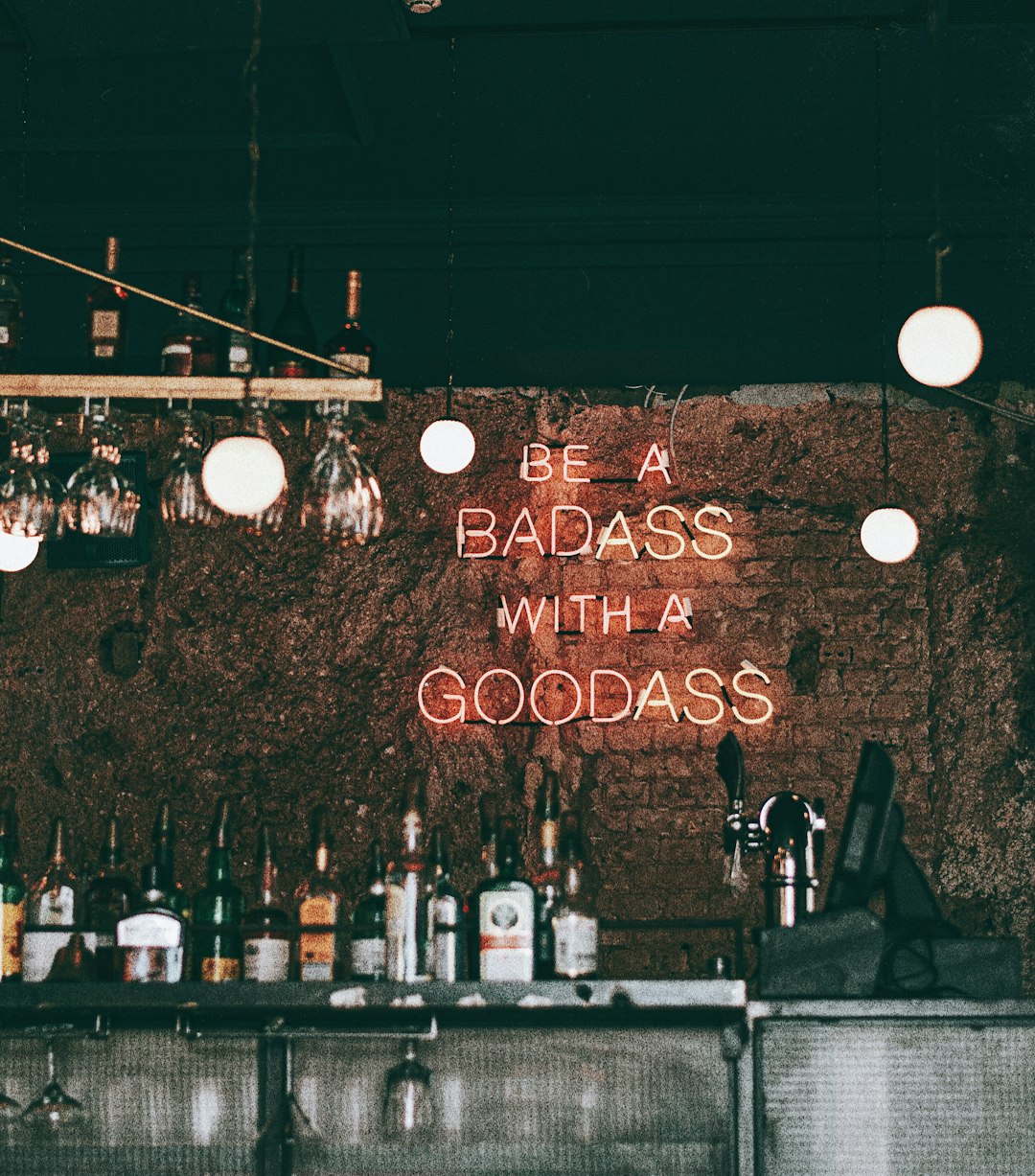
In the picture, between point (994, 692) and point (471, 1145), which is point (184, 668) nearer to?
point (471, 1145)

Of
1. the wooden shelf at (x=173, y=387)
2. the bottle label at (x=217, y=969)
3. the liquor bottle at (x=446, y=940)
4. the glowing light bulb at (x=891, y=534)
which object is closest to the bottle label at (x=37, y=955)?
the bottle label at (x=217, y=969)

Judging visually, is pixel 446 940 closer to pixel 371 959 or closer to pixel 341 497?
pixel 371 959

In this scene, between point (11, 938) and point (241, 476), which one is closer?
point (241, 476)

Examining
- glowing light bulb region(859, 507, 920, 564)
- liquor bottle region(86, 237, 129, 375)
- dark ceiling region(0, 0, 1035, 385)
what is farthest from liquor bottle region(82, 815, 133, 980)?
glowing light bulb region(859, 507, 920, 564)

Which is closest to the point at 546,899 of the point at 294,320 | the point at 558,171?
the point at 294,320

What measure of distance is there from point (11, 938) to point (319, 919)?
0.64 m

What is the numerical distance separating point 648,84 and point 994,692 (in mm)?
2048

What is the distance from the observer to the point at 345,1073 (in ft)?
8.68

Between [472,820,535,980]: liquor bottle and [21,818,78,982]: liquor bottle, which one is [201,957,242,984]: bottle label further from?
[472,820,535,980]: liquor bottle

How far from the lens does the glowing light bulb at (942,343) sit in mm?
2488

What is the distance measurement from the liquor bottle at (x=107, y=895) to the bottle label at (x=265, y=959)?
1.20ft

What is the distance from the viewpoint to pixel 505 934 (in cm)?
272

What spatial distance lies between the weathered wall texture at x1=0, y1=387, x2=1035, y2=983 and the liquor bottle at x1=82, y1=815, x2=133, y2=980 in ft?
2.28

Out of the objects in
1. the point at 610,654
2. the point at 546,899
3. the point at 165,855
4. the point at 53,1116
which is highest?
the point at 610,654
